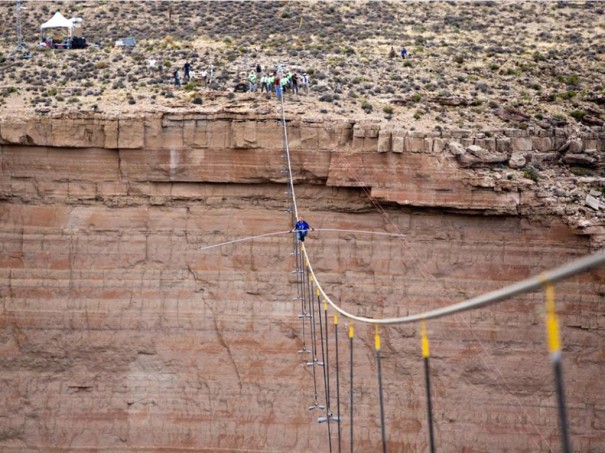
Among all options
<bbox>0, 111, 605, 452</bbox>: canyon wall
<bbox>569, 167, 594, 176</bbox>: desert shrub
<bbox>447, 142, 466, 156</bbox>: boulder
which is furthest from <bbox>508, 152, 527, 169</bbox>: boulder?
<bbox>569, 167, 594, 176</bbox>: desert shrub

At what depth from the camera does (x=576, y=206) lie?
2933cm

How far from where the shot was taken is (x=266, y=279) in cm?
3000

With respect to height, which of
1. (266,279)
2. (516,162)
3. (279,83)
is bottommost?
(266,279)

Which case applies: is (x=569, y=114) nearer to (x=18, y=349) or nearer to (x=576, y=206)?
(x=576, y=206)

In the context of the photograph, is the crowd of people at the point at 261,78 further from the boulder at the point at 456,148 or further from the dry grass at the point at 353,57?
the boulder at the point at 456,148

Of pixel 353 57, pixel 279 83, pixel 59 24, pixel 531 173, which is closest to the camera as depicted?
pixel 531 173

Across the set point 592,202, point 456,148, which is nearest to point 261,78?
point 456,148

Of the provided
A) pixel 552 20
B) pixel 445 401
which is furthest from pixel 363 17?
pixel 445 401

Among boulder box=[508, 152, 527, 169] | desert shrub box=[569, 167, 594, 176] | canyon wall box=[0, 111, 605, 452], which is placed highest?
boulder box=[508, 152, 527, 169]

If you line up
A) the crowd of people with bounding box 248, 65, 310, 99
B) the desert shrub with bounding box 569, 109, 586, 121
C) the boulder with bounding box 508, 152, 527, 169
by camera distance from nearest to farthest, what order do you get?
the boulder with bounding box 508, 152, 527, 169
the crowd of people with bounding box 248, 65, 310, 99
the desert shrub with bounding box 569, 109, 586, 121

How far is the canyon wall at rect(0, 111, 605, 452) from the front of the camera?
29453 millimetres

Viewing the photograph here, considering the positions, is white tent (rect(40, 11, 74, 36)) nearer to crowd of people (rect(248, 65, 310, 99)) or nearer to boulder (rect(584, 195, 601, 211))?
crowd of people (rect(248, 65, 310, 99))

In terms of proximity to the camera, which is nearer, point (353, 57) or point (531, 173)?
point (531, 173)

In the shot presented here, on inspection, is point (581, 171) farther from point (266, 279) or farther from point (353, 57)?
point (353, 57)
